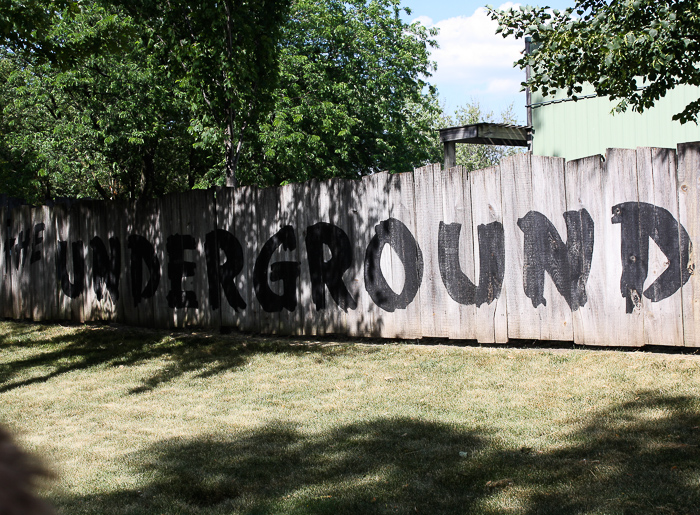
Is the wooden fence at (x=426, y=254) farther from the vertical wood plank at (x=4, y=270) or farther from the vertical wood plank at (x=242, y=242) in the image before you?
the vertical wood plank at (x=4, y=270)

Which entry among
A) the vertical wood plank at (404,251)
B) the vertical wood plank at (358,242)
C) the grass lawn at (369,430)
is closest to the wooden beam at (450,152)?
the vertical wood plank at (358,242)

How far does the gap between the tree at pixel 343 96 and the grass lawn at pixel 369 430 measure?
51.9 feet

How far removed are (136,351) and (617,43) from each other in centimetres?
686

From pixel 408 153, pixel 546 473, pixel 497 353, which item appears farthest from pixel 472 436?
pixel 408 153

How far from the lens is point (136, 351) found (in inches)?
356

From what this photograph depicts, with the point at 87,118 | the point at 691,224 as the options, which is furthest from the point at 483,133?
the point at 87,118

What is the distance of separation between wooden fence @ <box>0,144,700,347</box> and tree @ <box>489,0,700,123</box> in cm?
80

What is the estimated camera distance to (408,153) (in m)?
29.7

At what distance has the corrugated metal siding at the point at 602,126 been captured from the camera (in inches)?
485

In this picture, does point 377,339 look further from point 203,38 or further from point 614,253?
point 203,38

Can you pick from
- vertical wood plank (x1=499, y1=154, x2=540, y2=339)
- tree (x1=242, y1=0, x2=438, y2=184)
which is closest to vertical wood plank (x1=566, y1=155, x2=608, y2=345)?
vertical wood plank (x1=499, y1=154, x2=540, y2=339)

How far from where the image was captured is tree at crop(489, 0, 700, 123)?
6117 millimetres

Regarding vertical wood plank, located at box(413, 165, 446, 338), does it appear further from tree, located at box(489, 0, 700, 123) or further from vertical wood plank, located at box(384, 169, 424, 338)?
tree, located at box(489, 0, 700, 123)

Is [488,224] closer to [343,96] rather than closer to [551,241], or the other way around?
[551,241]
